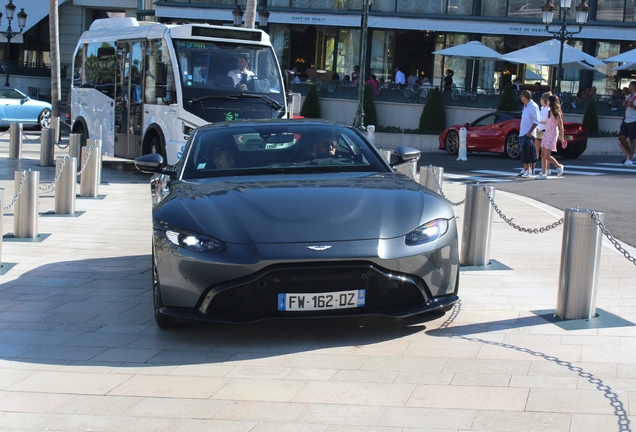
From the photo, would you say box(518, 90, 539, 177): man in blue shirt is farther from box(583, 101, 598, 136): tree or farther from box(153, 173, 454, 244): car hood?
box(153, 173, 454, 244): car hood

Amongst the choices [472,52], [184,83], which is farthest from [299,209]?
[472,52]

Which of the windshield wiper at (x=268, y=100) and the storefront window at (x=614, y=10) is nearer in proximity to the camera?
the windshield wiper at (x=268, y=100)

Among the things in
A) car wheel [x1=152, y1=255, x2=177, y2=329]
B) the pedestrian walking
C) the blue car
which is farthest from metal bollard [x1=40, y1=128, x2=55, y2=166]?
car wheel [x1=152, y1=255, x2=177, y2=329]

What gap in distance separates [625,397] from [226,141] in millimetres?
3867

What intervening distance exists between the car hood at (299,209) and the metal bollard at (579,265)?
3.03ft

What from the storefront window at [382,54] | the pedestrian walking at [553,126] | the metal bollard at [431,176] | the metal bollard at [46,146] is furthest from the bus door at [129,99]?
the storefront window at [382,54]

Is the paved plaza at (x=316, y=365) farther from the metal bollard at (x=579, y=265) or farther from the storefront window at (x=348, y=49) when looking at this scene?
the storefront window at (x=348, y=49)

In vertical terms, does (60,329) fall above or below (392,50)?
below

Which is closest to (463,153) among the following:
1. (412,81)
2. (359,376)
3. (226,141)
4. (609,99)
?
(609,99)

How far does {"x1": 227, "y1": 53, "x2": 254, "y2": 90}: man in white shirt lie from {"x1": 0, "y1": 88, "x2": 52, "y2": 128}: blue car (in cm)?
1635

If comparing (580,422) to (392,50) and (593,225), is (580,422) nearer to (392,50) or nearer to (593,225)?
(593,225)

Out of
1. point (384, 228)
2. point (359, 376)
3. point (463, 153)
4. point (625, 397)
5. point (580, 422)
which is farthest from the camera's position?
point (463, 153)

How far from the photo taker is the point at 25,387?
5.01m

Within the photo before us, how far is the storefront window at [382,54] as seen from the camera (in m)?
40.6
